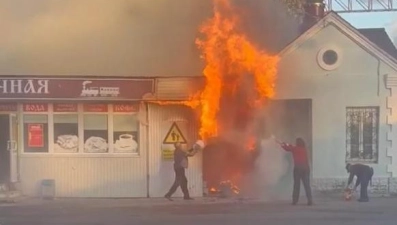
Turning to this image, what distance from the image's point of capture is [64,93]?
19.9m

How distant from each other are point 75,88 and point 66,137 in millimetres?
1653

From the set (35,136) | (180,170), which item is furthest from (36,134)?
(180,170)

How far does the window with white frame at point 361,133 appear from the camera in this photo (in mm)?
20594

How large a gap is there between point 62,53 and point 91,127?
2.61 m

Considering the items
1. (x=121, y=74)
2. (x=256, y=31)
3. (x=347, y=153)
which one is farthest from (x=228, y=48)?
(x=347, y=153)

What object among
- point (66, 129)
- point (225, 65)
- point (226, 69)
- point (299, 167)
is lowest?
point (299, 167)

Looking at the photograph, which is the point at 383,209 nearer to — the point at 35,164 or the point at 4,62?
the point at 35,164

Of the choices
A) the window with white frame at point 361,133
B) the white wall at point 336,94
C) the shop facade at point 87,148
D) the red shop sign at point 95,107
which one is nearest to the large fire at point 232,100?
the white wall at point 336,94

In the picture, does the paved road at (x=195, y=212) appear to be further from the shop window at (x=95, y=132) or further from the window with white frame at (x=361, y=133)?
the shop window at (x=95, y=132)

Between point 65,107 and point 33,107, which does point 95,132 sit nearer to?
point 65,107

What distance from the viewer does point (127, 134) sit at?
816 inches

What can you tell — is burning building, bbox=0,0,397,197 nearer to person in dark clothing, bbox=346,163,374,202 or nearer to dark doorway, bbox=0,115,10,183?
dark doorway, bbox=0,115,10,183

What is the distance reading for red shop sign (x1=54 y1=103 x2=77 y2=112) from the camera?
2052cm

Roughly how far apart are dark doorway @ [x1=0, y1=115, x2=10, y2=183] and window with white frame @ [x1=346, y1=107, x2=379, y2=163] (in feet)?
31.0
